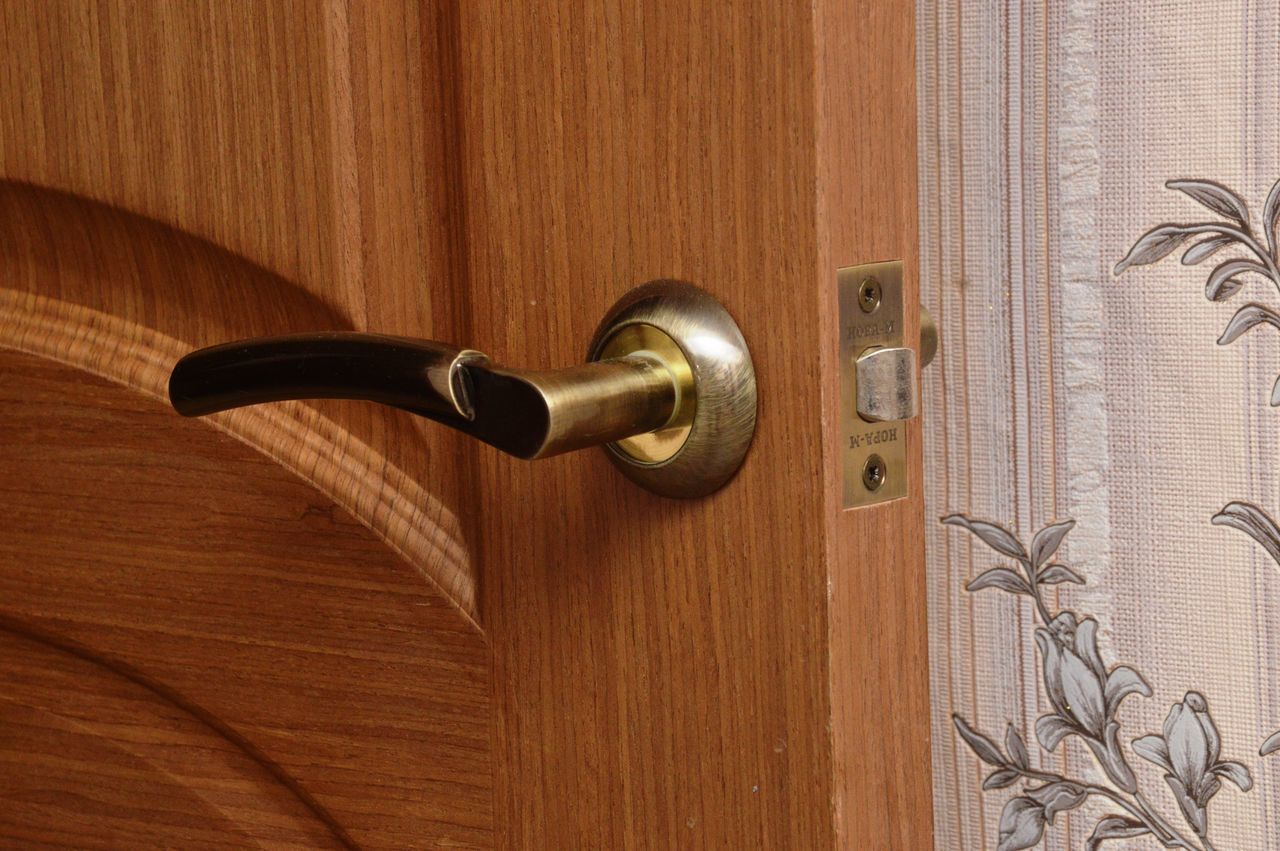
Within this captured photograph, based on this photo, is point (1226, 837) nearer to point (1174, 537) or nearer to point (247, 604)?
point (1174, 537)

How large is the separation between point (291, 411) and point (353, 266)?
2.0 inches

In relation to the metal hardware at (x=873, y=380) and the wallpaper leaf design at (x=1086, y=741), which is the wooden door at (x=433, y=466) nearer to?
the metal hardware at (x=873, y=380)

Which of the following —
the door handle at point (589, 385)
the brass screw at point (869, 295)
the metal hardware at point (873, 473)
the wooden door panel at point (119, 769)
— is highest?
the brass screw at point (869, 295)

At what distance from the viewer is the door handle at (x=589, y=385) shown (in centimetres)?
26

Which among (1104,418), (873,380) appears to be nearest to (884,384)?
(873,380)

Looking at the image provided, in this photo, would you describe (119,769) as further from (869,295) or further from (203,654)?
(869,295)

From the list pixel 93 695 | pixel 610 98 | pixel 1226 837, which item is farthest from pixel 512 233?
pixel 1226 837

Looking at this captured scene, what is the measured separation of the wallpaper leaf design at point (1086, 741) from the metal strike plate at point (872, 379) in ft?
0.77

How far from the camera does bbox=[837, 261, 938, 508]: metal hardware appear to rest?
0.89ft

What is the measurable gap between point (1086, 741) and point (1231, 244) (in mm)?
198

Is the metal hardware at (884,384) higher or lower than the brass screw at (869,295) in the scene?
lower

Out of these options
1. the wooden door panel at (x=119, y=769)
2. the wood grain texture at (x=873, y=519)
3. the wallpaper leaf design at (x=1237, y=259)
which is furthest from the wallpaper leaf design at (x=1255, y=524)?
the wooden door panel at (x=119, y=769)

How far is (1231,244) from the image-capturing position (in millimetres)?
455

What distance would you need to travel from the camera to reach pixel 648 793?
0.30m
